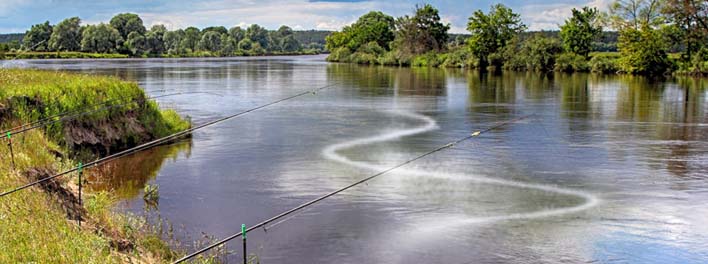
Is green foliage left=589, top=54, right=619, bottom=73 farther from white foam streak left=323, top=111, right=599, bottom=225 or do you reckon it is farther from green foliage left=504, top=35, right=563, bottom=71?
white foam streak left=323, top=111, right=599, bottom=225

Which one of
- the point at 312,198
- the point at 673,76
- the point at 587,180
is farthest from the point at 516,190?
the point at 673,76

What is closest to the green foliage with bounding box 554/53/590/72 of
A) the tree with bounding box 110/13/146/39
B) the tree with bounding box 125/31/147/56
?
the tree with bounding box 125/31/147/56

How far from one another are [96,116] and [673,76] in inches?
2450

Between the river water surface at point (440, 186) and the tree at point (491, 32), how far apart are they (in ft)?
195

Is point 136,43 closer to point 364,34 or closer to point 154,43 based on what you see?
point 154,43

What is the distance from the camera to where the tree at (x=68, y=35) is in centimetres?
13775

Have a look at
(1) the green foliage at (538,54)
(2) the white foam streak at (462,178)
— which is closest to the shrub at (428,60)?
(1) the green foliage at (538,54)

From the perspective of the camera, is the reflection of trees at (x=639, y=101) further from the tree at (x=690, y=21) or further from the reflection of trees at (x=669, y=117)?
the tree at (x=690, y=21)

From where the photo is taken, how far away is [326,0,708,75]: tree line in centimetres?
6875

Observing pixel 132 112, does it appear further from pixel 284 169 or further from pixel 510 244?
pixel 510 244

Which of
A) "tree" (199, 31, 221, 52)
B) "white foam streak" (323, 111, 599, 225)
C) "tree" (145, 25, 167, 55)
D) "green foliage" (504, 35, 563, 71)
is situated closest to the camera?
"white foam streak" (323, 111, 599, 225)

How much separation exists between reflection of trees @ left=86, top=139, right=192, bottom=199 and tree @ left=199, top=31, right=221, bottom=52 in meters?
176

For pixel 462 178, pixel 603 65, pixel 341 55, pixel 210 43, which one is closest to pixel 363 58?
pixel 341 55

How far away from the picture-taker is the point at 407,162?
1869cm
